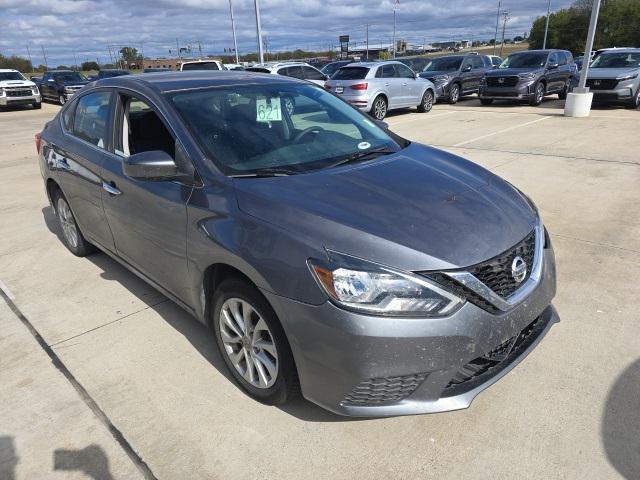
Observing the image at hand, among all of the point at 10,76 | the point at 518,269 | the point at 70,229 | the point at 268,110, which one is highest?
the point at 268,110

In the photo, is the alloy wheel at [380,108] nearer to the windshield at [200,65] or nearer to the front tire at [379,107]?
the front tire at [379,107]

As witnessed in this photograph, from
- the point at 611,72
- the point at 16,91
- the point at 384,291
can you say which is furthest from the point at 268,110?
the point at 16,91

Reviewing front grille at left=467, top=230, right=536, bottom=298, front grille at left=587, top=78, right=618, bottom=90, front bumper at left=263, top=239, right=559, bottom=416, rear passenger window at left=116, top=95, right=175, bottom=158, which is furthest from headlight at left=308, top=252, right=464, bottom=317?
front grille at left=587, top=78, right=618, bottom=90

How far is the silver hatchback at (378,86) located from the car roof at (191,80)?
1006cm

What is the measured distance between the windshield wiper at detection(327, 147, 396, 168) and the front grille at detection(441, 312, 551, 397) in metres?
1.38

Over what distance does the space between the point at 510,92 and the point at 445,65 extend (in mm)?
4027

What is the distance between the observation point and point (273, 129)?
3.20 meters

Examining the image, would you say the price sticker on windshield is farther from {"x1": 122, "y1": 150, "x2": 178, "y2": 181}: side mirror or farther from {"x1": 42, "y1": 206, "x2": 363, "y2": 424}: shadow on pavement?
{"x1": 42, "y1": 206, "x2": 363, "y2": 424}: shadow on pavement

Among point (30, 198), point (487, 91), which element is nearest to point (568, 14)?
point (487, 91)

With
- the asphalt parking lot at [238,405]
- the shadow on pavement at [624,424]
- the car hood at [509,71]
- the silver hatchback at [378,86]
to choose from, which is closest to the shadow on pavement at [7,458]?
the asphalt parking lot at [238,405]

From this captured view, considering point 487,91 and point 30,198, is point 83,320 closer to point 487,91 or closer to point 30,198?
point 30,198

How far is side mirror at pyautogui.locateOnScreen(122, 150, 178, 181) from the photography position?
275 cm

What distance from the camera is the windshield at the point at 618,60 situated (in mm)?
14547

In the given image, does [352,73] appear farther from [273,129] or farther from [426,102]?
[273,129]
